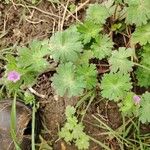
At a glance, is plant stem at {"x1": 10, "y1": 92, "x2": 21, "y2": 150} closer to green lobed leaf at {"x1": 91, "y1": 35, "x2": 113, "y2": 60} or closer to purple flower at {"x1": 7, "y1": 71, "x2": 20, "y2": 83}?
purple flower at {"x1": 7, "y1": 71, "x2": 20, "y2": 83}

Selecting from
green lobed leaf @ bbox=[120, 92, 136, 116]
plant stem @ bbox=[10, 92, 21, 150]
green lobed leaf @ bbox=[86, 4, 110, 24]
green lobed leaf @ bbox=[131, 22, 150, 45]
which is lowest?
plant stem @ bbox=[10, 92, 21, 150]

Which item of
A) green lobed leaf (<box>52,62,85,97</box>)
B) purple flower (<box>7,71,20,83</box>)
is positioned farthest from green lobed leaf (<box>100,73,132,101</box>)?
purple flower (<box>7,71,20,83</box>)

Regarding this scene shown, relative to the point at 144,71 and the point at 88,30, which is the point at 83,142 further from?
the point at 88,30

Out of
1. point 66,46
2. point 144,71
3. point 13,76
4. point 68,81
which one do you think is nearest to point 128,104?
point 144,71

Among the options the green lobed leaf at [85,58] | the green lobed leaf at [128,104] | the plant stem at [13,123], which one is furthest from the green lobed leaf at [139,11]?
the plant stem at [13,123]

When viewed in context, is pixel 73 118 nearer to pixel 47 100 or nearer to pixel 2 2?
pixel 47 100

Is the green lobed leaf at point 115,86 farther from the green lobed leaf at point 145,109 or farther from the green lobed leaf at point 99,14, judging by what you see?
the green lobed leaf at point 99,14
